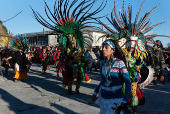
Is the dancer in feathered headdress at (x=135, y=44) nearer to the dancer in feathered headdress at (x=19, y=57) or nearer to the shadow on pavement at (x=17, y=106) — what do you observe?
the shadow on pavement at (x=17, y=106)

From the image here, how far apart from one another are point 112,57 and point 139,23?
8.03ft

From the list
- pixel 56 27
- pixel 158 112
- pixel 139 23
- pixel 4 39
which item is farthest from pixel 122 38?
pixel 4 39

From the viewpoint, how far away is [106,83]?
274 centimetres

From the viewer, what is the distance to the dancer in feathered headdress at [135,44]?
4512mm

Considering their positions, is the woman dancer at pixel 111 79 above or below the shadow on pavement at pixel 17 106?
above

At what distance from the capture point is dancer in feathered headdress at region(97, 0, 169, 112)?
4512 millimetres

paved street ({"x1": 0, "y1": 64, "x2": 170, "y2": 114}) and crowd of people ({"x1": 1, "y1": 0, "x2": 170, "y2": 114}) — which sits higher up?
crowd of people ({"x1": 1, "y1": 0, "x2": 170, "y2": 114})

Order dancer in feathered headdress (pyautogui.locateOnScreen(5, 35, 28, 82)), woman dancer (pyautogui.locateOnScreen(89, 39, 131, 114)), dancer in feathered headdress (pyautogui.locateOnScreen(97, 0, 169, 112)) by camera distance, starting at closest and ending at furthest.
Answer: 1. woman dancer (pyautogui.locateOnScreen(89, 39, 131, 114))
2. dancer in feathered headdress (pyautogui.locateOnScreen(97, 0, 169, 112))
3. dancer in feathered headdress (pyautogui.locateOnScreen(5, 35, 28, 82))

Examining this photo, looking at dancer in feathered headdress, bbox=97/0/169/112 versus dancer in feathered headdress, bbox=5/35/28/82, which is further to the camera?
dancer in feathered headdress, bbox=5/35/28/82

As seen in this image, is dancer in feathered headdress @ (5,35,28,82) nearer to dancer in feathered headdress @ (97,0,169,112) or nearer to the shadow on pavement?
the shadow on pavement

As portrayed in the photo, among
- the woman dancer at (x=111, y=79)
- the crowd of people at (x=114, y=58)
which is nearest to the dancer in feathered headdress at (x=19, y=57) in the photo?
the crowd of people at (x=114, y=58)

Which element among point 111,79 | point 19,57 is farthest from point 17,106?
point 19,57

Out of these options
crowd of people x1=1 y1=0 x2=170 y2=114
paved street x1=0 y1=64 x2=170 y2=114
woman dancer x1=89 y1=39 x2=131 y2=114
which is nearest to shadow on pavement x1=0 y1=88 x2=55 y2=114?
paved street x1=0 y1=64 x2=170 y2=114

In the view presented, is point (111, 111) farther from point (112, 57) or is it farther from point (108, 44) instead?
point (108, 44)
